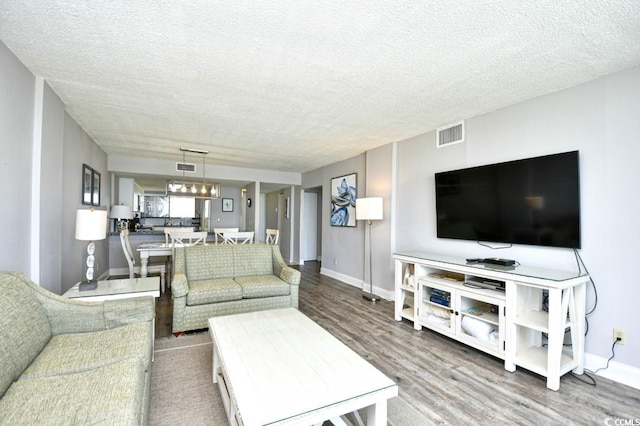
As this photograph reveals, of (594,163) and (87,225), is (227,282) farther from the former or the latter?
(594,163)

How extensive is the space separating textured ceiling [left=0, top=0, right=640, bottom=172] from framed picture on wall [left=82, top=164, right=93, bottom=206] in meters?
0.84

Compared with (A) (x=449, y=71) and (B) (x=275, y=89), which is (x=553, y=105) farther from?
(B) (x=275, y=89)

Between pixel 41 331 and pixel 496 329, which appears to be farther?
pixel 496 329

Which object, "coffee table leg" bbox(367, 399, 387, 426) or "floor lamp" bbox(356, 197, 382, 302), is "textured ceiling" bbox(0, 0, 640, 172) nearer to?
"floor lamp" bbox(356, 197, 382, 302)

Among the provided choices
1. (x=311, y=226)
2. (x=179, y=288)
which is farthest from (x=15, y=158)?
(x=311, y=226)

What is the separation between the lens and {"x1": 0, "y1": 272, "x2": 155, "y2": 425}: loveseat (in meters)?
1.15

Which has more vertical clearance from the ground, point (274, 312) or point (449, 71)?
point (449, 71)

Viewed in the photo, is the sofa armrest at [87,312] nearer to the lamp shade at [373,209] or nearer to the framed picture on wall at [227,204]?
the lamp shade at [373,209]

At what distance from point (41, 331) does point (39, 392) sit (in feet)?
2.06

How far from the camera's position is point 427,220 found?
12.8 ft

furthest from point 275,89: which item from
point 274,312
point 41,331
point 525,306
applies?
point 525,306

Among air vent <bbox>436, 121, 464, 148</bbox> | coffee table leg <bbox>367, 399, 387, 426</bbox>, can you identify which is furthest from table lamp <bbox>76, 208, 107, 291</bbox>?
air vent <bbox>436, 121, 464, 148</bbox>

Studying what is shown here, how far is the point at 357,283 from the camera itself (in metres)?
5.21

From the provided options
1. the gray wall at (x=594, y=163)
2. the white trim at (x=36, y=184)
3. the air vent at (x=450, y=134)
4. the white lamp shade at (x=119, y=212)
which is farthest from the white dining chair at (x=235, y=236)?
the air vent at (x=450, y=134)
